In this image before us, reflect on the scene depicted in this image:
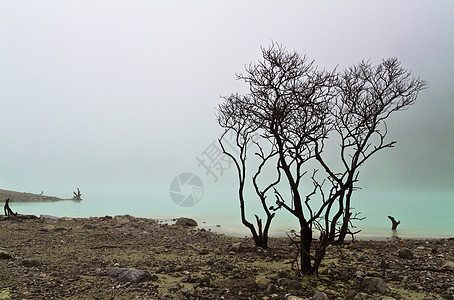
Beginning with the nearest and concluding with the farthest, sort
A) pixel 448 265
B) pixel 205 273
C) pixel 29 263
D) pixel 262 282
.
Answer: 1. pixel 262 282
2. pixel 205 273
3. pixel 29 263
4. pixel 448 265

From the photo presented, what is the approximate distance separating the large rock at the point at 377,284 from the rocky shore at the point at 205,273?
0.06 ft

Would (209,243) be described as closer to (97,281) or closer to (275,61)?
(97,281)

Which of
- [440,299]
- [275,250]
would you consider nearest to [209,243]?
[275,250]

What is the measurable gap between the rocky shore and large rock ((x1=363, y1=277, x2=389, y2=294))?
19 mm

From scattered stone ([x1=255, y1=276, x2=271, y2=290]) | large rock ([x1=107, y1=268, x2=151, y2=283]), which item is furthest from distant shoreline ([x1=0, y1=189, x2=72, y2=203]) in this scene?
scattered stone ([x1=255, y1=276, x2=271, y2=290])

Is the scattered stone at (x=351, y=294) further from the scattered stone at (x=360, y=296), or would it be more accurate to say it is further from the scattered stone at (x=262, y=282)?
the scattered stone at (x=262, y=282)

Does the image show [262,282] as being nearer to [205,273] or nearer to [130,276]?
[205,273]

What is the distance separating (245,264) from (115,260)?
366 centimetres

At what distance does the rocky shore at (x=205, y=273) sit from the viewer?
6191 mm

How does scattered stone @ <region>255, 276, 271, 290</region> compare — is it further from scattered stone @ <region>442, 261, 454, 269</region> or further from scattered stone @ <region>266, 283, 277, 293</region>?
scattered stone @ <region>442, 261, 454, 269</region>

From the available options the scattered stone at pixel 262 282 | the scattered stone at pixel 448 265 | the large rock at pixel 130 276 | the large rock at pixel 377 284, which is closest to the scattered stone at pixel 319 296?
the scattered stone at pixel 262 282

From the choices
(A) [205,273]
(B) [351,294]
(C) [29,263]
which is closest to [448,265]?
(B) [351,294]

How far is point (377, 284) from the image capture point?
6488mm

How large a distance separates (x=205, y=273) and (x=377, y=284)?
3767mm
